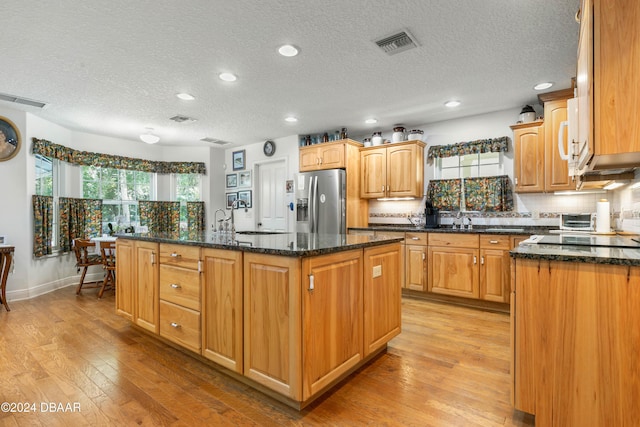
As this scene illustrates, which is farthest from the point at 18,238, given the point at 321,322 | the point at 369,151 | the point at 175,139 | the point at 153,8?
the point at 369,151

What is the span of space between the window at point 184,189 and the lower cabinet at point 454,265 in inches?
187

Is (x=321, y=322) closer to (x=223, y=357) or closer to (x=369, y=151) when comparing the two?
(x=223, y=357)

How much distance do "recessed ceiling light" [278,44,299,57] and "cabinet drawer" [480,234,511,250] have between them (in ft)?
9.31

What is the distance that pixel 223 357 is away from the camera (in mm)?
2113

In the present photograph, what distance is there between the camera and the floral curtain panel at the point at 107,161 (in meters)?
4.54

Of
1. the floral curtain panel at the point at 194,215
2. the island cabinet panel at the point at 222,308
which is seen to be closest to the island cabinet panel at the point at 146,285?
the island cabinet panel at the point at 222,308

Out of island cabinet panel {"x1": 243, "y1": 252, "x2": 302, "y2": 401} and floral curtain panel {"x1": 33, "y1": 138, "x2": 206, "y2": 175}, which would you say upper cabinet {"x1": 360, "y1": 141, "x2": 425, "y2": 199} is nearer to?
island cabinet panel {"x1": 243, "y1": 252, "x2": 302, "y2": 401}

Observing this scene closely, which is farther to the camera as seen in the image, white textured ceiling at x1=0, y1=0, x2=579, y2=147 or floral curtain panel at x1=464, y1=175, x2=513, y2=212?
floral curtain panel at x1=464, y1=175, x2=513, y2=212

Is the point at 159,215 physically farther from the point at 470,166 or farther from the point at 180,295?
the point at 470,166

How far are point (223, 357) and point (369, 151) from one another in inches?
148

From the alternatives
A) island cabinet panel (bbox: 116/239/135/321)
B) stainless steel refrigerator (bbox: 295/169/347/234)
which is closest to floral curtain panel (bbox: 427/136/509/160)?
stainless steel refrigerator (bbox: 295/169/347/234)

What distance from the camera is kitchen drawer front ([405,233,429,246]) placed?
4126 millimetres

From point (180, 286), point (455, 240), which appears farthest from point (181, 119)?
point (455, 240)

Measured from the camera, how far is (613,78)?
4.45 ft
